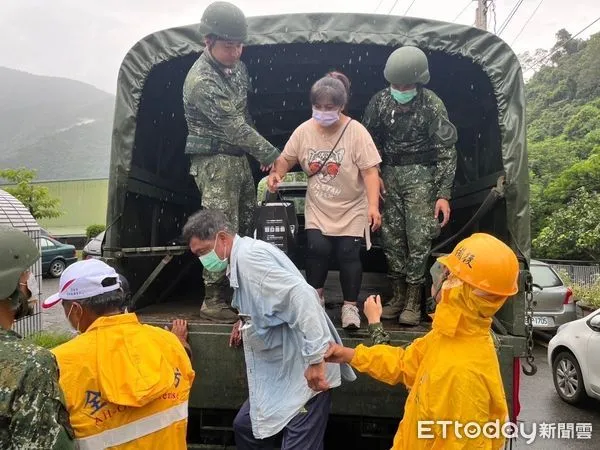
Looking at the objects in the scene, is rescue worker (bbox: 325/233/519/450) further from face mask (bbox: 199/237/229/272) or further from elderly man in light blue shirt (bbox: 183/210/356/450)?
face mask (bbox: 199/237/229/272)

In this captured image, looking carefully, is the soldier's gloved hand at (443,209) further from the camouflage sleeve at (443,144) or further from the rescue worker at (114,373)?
the rescue worker at (114,373)

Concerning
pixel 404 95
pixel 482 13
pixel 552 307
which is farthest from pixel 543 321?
pixel 482 13

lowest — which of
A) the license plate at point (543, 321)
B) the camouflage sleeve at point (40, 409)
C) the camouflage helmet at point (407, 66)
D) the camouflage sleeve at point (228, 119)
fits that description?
the license plate at point (543, 321)

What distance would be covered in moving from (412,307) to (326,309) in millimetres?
649

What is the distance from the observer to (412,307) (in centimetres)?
330

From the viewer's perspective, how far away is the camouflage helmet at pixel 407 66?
3219mm

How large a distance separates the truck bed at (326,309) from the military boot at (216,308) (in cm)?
5

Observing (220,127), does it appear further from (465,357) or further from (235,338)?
(465,357)

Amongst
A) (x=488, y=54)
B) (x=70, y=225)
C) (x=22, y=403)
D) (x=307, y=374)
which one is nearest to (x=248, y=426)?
(x=307, y=374)

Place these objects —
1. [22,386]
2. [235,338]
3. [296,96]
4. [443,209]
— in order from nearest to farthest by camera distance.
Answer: [22,386] → [235,338] → [443,209] → [296,96]

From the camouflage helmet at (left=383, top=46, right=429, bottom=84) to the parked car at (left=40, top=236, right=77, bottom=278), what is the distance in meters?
14.6

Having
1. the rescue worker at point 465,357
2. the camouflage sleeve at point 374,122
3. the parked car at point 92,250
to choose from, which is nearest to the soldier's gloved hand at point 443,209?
the camouflage sleeve at point 374,122

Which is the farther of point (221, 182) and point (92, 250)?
point (92, 250)

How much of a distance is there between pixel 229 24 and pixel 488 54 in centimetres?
145
